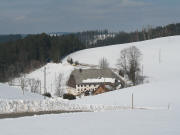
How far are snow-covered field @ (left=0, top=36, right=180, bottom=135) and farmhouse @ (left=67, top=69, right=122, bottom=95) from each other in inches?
179

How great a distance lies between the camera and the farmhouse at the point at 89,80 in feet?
267

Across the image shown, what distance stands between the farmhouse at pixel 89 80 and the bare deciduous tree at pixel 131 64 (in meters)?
2.52

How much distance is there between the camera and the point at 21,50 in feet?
372

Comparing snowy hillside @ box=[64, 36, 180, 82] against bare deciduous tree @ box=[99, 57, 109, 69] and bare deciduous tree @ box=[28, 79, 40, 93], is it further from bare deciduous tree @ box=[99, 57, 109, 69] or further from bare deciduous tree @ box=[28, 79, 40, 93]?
bare deciduous tree @ box=[28, 79, 40, 93]

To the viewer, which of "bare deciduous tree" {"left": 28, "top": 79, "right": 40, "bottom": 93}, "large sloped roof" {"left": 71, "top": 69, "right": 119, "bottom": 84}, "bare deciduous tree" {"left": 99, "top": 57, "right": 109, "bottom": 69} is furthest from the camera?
"bare deciduous tree" {"left": 99, "top": 57, "right": 109, "bottom": 69}

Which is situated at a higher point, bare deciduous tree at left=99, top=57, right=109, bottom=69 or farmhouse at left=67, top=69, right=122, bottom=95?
bare deciduous tree at left=99, top=57, right=109, bottom=69

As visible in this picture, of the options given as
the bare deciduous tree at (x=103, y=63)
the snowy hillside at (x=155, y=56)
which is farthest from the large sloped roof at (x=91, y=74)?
the snowy hillside at (x=155, y=56)

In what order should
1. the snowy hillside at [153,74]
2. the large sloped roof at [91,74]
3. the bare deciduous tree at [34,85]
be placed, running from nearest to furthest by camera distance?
the snowy hillside at [153,74]
the bare deciduous tree at [34,85]
the large sloped roof at [91,74]

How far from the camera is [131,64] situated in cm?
8650

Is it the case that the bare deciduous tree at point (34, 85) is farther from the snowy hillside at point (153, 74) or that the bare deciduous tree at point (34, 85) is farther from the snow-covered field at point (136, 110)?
the snowy hillside at point (153, 74)

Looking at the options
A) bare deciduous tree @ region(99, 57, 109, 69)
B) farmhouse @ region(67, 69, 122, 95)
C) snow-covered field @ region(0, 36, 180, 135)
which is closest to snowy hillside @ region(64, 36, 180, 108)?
snow-covered field @ region(0, 36, 180, 135)

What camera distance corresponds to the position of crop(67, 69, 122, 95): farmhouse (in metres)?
81.4

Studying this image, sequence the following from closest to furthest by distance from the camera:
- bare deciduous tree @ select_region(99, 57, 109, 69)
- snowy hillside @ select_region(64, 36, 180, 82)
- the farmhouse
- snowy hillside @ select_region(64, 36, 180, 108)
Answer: snowy hillside @ select_region(64, 36, 180, 108)
the farmhouse
snowy hillside @ select_region(64, 36, 180, 82)
bare deciduous tree @ select_region(99, 57, 109, 69)

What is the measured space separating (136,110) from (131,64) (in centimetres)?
Result: 6115
